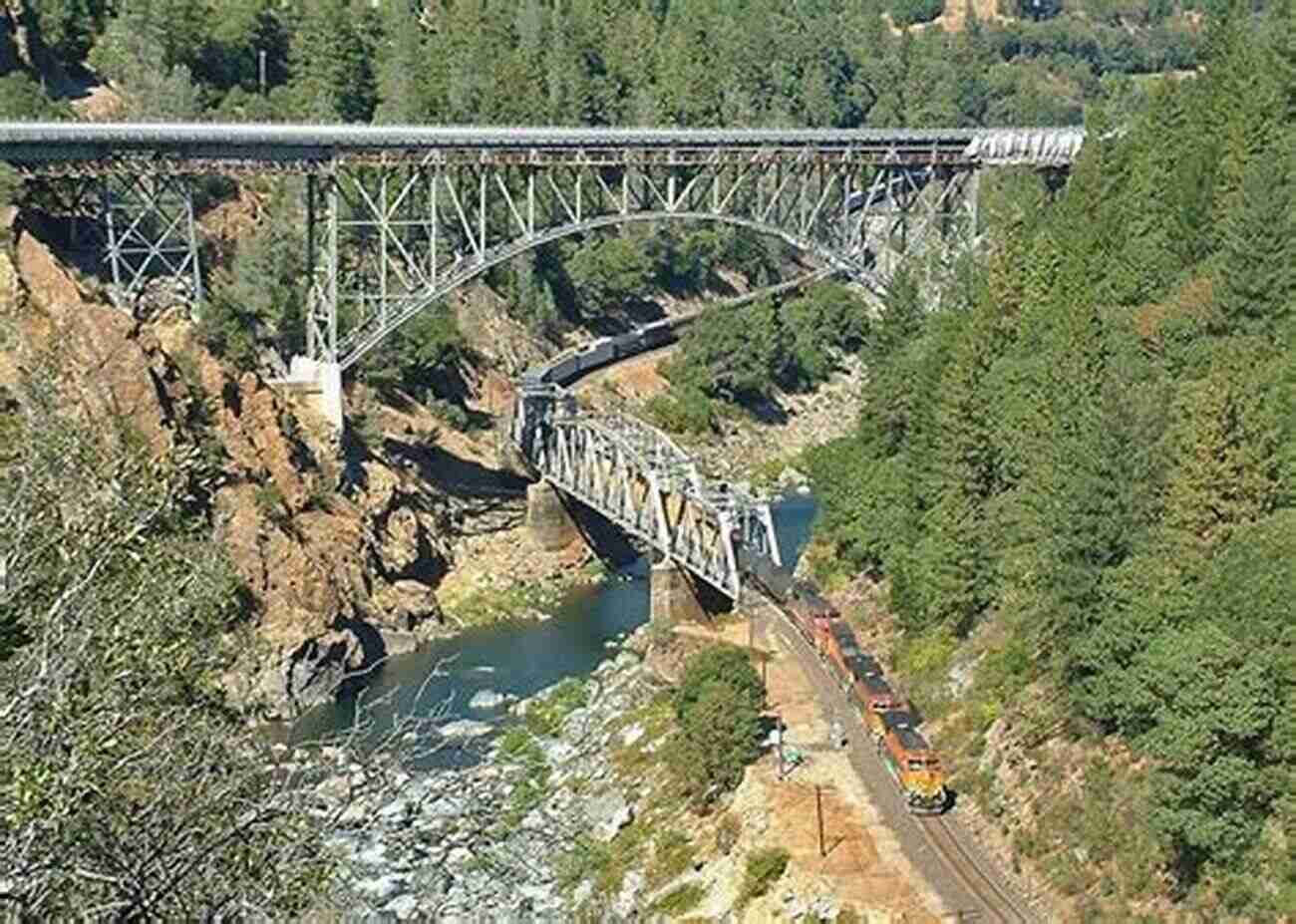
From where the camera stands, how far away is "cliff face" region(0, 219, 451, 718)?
1817 inches

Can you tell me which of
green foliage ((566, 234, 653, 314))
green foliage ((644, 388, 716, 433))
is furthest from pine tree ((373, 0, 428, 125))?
green foliage ((644, 388, 716, 433))

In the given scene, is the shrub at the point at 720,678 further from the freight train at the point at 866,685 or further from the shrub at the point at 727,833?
the shrub at the point at 727,833

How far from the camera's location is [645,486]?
56344 millimetres

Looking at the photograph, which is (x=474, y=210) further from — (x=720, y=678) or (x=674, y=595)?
(x=720, y=678)

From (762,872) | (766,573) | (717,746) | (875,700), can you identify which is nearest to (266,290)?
(766,573)

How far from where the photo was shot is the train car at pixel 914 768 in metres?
33.6

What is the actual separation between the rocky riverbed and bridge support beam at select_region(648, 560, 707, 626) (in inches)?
163

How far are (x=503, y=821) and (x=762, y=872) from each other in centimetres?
877

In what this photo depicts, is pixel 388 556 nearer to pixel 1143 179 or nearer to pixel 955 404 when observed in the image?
pixel 955 404

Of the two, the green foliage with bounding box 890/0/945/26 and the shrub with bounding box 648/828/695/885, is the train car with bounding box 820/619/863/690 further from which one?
the green foliage with bounding box 890/0/945/26

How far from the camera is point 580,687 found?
48.8 meters

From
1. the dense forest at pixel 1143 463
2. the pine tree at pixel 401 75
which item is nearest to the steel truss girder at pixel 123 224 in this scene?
the dense forest at pixel 1143 463

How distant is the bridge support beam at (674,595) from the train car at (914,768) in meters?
15.8

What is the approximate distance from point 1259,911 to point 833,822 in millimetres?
9097
